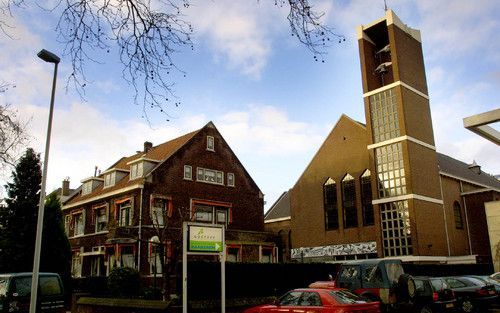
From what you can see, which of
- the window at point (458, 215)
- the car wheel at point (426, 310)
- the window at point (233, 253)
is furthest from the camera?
the window at point (458, 215)

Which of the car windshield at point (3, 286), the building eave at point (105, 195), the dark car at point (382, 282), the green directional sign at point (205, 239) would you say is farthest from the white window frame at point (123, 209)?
the dark car at point (382, 282)

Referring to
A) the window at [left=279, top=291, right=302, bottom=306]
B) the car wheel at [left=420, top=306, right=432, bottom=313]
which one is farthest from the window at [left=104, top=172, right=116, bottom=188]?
the car wheel at [left=420, top=306, right=432, bottom=313]

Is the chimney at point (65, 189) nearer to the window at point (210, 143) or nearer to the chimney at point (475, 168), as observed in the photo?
the window at point (210, 143)

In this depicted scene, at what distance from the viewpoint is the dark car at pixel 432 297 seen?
1655 cm

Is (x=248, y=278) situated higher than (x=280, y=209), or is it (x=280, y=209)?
(x=280, y=209)

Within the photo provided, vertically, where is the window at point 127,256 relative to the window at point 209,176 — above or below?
below

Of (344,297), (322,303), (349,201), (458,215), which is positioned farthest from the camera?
(458,215)

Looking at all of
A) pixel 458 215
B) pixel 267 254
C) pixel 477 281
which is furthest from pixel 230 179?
pixel 477 281

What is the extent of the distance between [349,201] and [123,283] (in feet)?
90.1

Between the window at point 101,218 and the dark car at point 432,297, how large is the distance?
27.2 m

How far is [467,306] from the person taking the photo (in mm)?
19875

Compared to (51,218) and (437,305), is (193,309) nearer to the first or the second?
(437,305)

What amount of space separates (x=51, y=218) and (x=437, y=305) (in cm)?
Result: 2346

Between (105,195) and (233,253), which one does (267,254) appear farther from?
(105,195)
